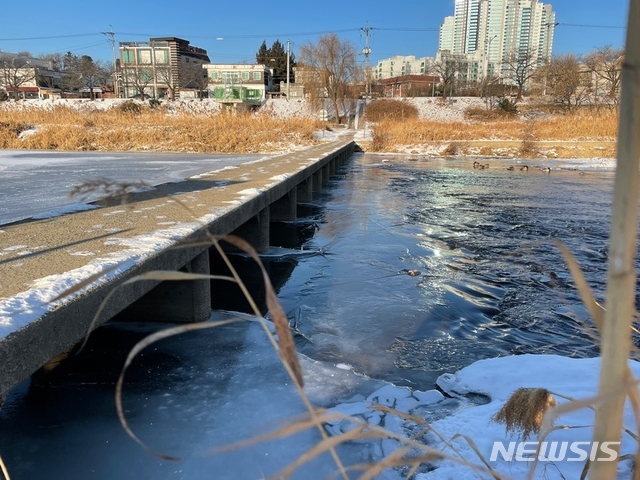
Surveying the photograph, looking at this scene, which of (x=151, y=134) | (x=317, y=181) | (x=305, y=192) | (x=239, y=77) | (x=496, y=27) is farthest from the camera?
(x=496, y=27)

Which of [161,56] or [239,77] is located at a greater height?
[161,56]

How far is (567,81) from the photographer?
43219 mm

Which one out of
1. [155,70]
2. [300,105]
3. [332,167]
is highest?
[155,70]

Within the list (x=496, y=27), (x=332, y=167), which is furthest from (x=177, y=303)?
(x=496, y=27)

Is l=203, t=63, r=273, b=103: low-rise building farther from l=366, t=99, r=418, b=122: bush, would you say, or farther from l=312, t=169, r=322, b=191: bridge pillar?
l=312, t=169, r=322, b=191: bridge pillar

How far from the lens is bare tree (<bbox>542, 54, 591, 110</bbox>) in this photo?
43219mm

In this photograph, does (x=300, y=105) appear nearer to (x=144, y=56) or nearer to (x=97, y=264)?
(x=144, y=56)

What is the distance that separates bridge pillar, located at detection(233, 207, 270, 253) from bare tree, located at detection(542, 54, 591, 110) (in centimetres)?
4499

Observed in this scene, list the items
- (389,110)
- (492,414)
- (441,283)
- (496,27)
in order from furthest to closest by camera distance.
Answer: (496,27) → (389,110) → (441,283) → (492,414)

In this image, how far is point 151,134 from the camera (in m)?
23.7

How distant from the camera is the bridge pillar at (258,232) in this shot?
5789mm

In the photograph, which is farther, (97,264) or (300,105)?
(300,105)

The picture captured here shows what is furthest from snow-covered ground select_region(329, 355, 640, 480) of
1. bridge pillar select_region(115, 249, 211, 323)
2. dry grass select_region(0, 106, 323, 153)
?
dry grass select_region(0, 106, 323, 153)

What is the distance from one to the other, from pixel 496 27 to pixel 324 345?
13848 centimetres
